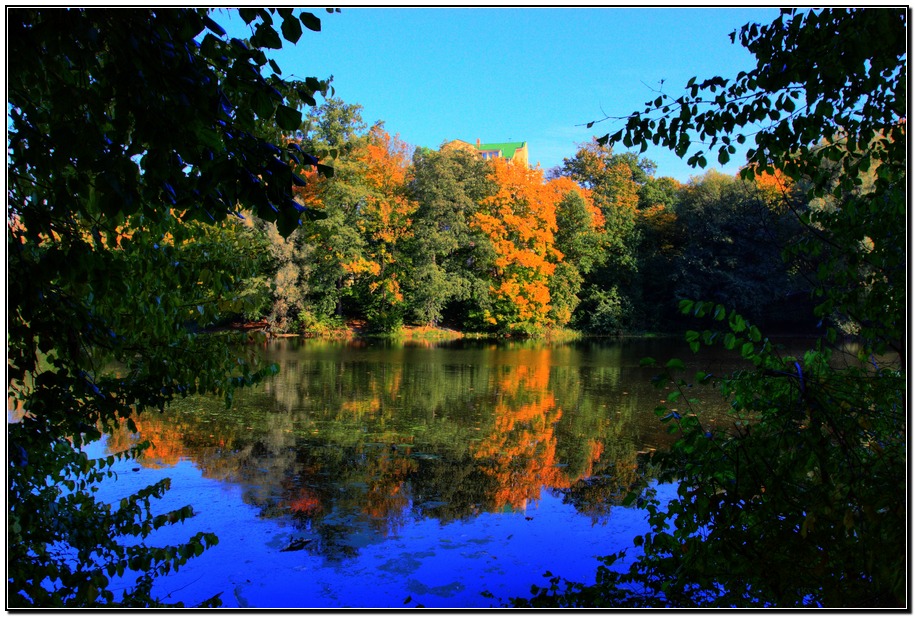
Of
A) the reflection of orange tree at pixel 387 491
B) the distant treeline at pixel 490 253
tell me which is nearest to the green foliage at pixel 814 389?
the reflection of orange tree at pixel 387 491

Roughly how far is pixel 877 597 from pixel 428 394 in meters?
11.4

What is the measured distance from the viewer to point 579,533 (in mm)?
6023

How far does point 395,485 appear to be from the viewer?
7.36 m

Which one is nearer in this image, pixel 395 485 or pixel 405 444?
pixel 395 485

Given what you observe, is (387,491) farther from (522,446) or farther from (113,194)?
(113,194)

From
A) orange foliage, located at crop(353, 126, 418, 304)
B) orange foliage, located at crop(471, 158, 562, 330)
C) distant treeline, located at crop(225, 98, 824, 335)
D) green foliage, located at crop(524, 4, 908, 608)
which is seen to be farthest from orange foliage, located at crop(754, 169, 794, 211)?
orange foliage, located at crop(471, 158, 562, 330)

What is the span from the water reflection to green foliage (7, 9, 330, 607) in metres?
2.68

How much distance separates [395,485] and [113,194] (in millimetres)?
6012

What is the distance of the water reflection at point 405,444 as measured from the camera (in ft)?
21.9

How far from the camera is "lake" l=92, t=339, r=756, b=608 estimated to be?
501 cm

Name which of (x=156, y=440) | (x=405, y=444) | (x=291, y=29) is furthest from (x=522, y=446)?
(x=291, y=29)

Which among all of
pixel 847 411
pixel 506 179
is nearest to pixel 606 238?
pixel 506 179

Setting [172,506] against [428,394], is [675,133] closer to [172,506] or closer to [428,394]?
[172,506]

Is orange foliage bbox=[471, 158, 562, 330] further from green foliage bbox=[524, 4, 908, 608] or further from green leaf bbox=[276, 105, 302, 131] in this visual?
green leaf bbox=[276, 105, 302, 131]
